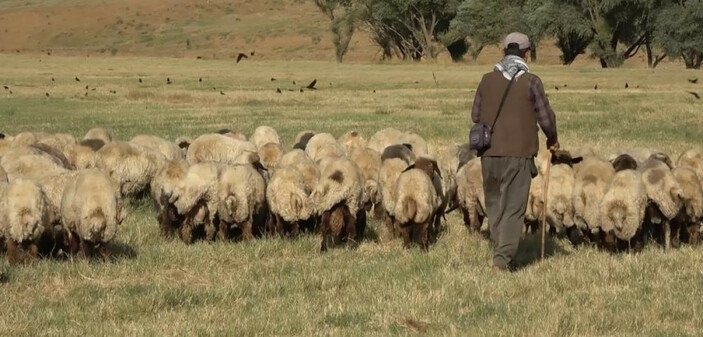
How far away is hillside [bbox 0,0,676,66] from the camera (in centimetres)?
9281

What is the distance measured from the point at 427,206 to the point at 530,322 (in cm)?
343

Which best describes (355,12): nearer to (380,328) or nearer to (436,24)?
(436,24)

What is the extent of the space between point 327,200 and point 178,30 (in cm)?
9578

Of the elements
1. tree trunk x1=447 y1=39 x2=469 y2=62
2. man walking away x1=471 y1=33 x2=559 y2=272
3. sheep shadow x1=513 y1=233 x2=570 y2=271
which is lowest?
tree trunk x1=447 y1=39 x2=469 y2=62

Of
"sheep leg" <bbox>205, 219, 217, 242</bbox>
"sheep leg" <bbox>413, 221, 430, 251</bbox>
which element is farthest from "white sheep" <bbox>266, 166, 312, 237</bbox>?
"sheep leg" <bbox>413, 221, 430, 251</bbox>

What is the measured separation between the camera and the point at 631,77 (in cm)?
4791

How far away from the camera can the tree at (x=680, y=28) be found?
60688 millimetres

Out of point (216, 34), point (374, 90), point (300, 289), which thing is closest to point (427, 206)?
point (300, 289)

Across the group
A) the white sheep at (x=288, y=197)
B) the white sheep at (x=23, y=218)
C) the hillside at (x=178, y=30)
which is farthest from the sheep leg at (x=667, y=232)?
the hillside at (x=178, y=30)

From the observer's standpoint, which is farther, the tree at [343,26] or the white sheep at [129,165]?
the tree at [343,26]

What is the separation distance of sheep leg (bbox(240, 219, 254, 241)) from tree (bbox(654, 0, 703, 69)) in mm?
53850

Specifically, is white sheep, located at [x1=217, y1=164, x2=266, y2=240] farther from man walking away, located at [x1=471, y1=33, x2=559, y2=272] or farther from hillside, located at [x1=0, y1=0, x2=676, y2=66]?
hillside, located at [x1=0, y1=0, x2=676, y2=66]

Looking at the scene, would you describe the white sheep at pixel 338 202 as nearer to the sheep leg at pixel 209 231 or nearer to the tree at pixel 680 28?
the sheep leg at pixel 209 231

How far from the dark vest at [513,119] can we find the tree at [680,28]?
2148 inches
